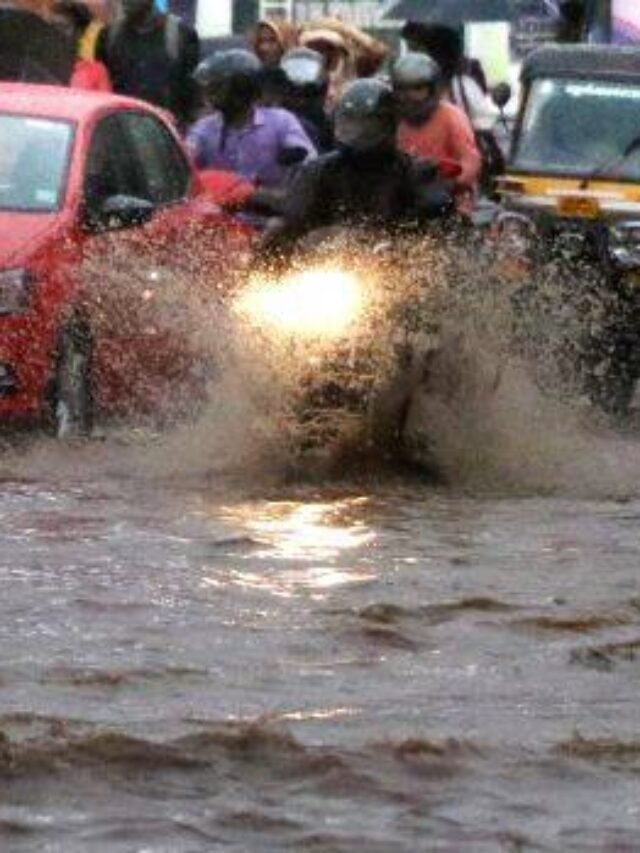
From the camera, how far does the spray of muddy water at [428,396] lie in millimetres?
13242

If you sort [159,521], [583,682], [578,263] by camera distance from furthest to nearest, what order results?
[578,263] → [159,521] → [583,682]

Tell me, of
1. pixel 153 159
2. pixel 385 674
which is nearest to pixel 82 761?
pixel 385 674

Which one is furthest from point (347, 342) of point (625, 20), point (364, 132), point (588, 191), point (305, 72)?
point (625, 20)

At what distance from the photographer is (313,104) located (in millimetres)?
19594

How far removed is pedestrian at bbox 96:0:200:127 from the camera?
2041 centimetres

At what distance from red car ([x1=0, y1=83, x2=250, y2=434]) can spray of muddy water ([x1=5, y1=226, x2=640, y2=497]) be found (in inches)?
6.6

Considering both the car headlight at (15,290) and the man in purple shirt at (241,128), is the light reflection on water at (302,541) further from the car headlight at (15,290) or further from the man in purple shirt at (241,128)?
the man in purple shirt at (241,128)

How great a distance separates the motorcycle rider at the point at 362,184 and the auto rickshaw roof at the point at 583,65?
5.14 metres

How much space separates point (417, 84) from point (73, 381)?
477 cm

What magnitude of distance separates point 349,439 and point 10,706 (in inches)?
202

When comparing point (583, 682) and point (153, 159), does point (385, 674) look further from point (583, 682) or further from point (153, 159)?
point (153, 159)

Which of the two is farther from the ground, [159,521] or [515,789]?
[515,789]

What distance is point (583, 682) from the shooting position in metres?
8.67

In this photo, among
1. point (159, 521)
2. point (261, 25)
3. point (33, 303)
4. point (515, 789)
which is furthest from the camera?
point (261, 25)
